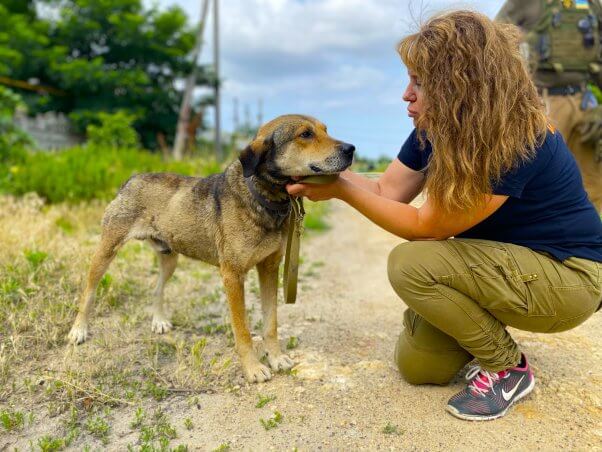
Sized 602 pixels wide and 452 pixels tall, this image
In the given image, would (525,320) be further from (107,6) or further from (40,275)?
(107,6)

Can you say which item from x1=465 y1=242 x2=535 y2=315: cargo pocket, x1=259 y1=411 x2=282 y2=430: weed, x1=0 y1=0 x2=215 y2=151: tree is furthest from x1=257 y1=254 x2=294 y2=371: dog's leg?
x1=0 y1=0 x2=215 y2=151: tree

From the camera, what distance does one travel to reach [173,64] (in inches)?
832

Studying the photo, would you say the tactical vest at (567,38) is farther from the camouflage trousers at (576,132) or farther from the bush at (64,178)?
the bush at (64,178)

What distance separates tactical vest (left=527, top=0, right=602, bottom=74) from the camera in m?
5.19

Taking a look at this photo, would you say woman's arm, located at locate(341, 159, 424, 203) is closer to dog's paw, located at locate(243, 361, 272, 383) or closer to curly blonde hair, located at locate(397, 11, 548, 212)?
curly blonde hair, located at locate(397, 11, 548, 212)

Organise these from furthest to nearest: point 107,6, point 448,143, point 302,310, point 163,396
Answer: point 107,6
point 302,310
point 163,396
point 448,143

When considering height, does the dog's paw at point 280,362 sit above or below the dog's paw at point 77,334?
above

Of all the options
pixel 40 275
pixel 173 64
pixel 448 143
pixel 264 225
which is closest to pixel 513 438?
pixel 448 143

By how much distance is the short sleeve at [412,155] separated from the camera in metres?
3.42

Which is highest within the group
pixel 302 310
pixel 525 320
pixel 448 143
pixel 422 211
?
pixel 448 143

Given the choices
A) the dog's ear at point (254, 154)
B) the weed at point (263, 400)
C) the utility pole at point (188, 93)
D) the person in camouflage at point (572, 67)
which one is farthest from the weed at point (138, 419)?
the utility pole at point (188, 93)

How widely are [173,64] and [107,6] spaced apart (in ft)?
10.2

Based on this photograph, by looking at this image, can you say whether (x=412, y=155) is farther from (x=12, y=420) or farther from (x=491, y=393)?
(x=12, y=420)

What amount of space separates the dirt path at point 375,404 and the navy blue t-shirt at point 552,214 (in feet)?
2.92
